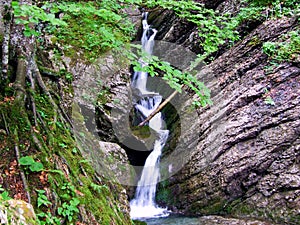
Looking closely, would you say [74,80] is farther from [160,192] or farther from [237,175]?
[237,175]

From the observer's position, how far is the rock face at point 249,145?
6594mm

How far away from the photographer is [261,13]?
9.40m

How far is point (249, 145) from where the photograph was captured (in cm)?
721

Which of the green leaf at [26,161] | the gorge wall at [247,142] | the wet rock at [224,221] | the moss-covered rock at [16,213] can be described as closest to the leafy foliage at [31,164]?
the green leaf at [26,161]

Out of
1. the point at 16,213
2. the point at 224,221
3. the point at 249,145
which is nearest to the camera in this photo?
the point at 16,213

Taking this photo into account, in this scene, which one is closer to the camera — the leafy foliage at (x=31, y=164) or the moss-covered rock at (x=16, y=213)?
the moss-covered rock at (x=16, y=213)

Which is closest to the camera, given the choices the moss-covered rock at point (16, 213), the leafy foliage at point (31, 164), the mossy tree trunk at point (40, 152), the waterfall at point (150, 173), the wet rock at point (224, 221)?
the moss-covered rock at point (16, 213)

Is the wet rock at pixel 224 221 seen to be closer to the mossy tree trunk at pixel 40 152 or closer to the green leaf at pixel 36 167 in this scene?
the mossy tree trunk at pixel 40 152

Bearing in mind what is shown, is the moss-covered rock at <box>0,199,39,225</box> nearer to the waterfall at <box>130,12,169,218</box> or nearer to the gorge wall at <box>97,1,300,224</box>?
the waterfall at <box>130,12,169,218</box>

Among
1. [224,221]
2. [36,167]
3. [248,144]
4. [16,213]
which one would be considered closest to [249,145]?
[248,144]

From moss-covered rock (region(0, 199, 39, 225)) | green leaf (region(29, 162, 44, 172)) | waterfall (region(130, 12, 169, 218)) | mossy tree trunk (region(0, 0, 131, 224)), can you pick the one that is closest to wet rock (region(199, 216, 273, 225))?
waterfall (region(130, 12, 169, 218))

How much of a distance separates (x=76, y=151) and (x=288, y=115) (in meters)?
5.42

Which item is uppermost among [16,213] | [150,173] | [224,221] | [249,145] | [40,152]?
[249,145]

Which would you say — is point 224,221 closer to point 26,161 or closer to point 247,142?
point 247,142
